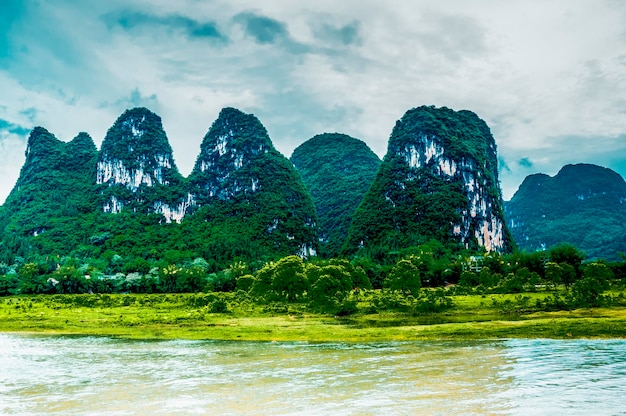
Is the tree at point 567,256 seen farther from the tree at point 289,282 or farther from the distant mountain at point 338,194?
the distant mountain at point 338,194

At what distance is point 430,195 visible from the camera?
12812 cm

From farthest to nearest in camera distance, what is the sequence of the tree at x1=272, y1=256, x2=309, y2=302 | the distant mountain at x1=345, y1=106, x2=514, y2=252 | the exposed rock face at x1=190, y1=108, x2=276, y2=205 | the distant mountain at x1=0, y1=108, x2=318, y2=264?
the exposed rock face at x1=190, y1=108, x2=276, y2=205 < the distant mountain at x1=345, y1=106, x2=514, y2=252 < the distant mountain at x1=0, y1=108, x2=318, y2=264 < the tree at x1=272, y1=256, x2=309, y2=302

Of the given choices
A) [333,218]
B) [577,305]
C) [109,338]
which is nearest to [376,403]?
[109,338]

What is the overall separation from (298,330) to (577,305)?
1998cm

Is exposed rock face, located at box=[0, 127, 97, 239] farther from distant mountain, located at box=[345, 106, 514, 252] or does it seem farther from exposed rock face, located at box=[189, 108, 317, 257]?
distant mountain, located at box=[345, 106, 514, 252]

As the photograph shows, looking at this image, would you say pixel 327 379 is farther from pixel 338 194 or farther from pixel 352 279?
pixel 338 194

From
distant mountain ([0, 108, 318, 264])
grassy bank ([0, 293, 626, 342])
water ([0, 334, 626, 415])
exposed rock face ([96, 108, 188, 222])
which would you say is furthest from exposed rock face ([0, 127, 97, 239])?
water ([0, 334, 626, 415])

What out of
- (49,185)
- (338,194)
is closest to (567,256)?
(338,194)

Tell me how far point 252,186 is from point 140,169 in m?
30.5

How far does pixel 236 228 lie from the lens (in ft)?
425

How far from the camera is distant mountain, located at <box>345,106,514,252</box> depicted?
122m

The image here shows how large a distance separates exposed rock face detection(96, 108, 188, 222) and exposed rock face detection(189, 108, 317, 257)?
238 inches

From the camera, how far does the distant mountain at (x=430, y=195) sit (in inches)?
4813

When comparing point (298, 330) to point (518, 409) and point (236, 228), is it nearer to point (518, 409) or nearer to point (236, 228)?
point (518, 409)
